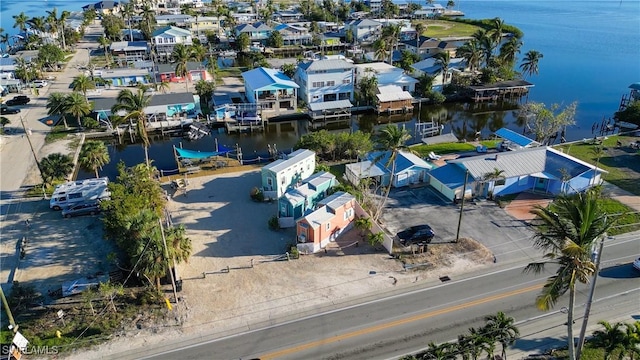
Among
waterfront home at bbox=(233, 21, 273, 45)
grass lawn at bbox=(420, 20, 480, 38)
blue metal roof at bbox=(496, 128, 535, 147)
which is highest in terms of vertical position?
waterfront home at bbox=(233, 21, 273, 45)

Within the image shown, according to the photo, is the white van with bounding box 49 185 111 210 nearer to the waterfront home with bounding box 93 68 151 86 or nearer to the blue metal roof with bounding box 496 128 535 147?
the blue metal roof with bounding box 496 128 535 147

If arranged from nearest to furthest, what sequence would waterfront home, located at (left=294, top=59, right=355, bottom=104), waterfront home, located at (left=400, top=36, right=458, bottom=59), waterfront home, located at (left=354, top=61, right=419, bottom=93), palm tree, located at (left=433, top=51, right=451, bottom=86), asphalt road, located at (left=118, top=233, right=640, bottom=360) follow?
asphalt road, located at (left=118, top=233, right=640, bottom=360), waterfront home, located at (left=294, top=59, right=355, bottom=104), waterfront home, located at (left=354, top=61, right=419, bottom=93), palm tree, located at (left=433, top=51, right=451, bottom=86), waterfront home, located at (left=400, top=36, right=458, bottom=59)

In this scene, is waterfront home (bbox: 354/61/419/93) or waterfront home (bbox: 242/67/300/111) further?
waterfront home (bbox: 354/61/419/93)

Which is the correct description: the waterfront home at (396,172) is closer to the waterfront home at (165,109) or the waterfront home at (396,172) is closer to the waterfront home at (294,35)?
the waterfront home at (165,109)

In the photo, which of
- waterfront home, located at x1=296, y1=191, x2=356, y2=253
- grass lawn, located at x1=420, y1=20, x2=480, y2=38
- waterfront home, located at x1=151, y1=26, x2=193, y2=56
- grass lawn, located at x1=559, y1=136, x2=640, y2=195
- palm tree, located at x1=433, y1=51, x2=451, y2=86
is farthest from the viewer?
grass lawn, located at x1=420, y1=20, x2=480, y2=38

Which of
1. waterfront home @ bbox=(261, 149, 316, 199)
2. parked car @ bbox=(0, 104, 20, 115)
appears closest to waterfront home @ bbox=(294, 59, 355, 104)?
waterfront home @ bbox=(261, 149, 316, 199)

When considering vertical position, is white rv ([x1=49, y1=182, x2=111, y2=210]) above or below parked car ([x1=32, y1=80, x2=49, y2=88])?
below
